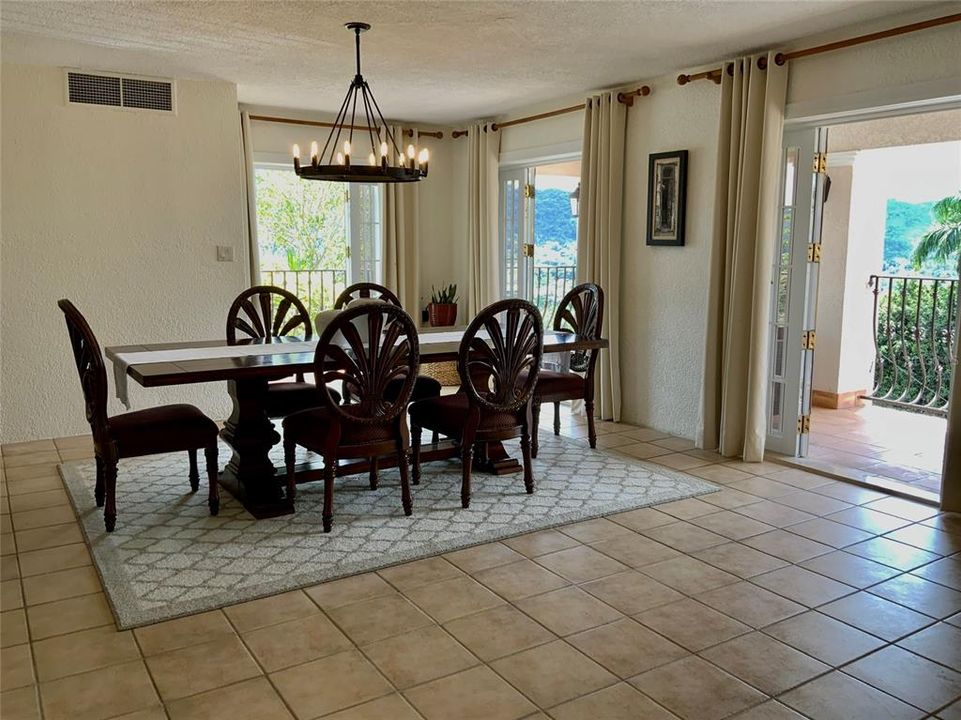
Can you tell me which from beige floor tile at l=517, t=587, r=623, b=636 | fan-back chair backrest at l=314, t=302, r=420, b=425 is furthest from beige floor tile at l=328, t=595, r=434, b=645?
fan-back chair backrest at l=314, t=302, r=420, b=425

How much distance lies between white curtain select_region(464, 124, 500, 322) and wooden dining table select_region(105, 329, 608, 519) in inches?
107

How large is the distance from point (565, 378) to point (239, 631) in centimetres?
266

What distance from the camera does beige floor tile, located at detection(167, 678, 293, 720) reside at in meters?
2.17

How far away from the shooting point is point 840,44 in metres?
A: 4.14

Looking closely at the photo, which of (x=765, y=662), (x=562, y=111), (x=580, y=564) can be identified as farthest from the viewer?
(x=562, y=111)

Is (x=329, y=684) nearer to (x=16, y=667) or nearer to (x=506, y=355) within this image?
(x=16, y=667)

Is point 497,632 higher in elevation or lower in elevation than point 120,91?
lower

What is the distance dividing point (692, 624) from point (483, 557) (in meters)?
0.92

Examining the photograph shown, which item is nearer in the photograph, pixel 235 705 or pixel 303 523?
pixel 235 705

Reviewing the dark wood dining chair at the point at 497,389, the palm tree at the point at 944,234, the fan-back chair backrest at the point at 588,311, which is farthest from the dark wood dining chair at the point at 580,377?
the palm tree at the point at 944,234

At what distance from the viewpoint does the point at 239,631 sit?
8.68ft

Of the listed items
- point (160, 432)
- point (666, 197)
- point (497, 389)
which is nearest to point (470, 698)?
point (497, 389)

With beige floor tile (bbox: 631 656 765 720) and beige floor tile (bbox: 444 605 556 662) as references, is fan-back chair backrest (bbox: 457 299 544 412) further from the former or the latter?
beige floor tile (bbox: 631 656 765 720)

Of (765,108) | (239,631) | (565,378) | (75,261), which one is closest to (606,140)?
(765,108)
